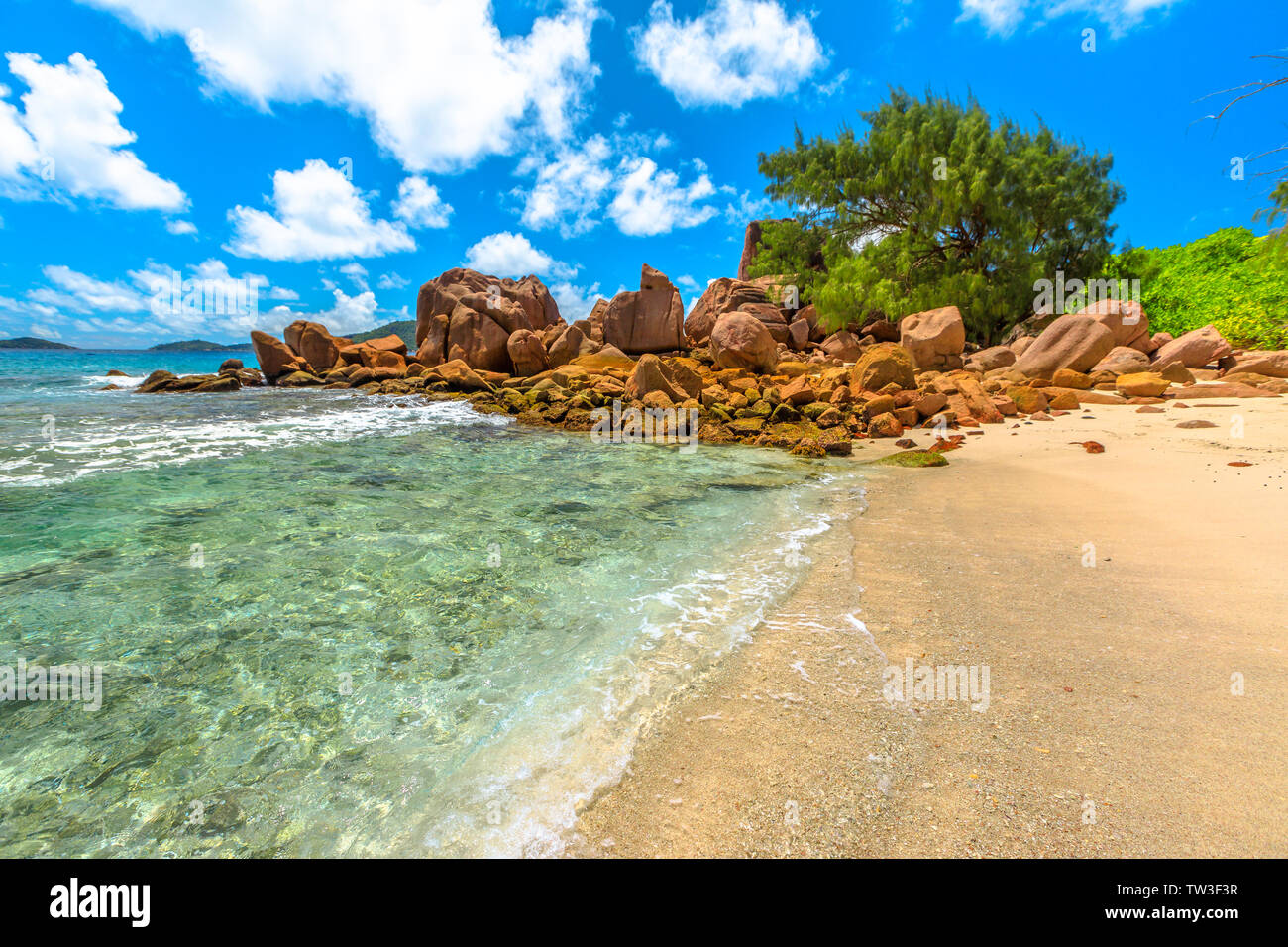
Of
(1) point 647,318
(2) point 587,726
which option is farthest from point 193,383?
(2) point 587,726

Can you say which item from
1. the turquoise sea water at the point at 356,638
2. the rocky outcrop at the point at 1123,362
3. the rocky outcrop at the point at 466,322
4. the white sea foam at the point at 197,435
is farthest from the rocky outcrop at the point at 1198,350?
the rocky outcrop at the point at 466,322

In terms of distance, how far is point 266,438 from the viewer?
12703 millimetres

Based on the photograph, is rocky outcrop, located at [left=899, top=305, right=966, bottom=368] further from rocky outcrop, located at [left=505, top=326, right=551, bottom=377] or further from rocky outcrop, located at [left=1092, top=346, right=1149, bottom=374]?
rocky outcrop, located at [left=505, top=326, right=551, bottom=377]

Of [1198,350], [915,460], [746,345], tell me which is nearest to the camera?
[915,460]

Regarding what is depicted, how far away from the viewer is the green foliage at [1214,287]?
658 inches

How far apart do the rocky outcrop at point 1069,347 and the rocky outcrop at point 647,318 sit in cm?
1636

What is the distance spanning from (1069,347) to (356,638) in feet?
61.6

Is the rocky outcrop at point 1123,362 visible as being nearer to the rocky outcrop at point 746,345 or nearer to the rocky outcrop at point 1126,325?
the rocky outcrop at point 1126,325

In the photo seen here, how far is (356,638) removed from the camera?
3.74 metres

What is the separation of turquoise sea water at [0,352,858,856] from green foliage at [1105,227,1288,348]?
59.9 ft

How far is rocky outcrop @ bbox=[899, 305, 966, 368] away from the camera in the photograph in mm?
18156

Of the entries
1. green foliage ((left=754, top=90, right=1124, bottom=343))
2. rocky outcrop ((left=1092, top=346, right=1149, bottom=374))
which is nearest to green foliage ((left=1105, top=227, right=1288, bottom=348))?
green foliage ((left=754, top=90, right=1124, bottom=343))

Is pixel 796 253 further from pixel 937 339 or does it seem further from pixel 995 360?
Answer: pixel 995 360
